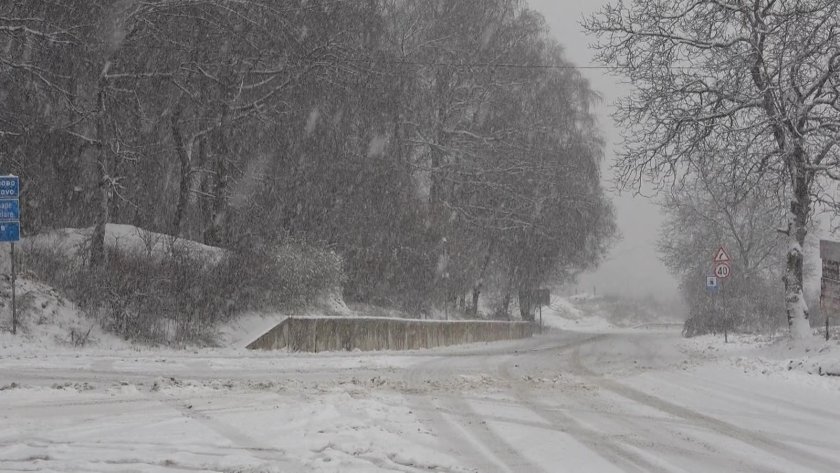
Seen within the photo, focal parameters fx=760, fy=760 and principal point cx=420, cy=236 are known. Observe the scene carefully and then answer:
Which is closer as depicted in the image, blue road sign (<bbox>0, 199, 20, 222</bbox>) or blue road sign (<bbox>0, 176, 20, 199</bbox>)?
blue road sign (<bbox>0, 199, 20, 222</bbox>)

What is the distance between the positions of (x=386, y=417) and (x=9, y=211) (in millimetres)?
10507

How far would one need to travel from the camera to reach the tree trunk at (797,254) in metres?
18.4

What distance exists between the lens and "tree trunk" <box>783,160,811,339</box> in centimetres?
1842

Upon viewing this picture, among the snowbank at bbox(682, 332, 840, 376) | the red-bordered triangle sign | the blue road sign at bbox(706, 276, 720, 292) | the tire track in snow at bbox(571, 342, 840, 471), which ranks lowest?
the tire track in snow at bbox(571, 342, 840, 471)

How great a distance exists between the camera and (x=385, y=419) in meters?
8.30

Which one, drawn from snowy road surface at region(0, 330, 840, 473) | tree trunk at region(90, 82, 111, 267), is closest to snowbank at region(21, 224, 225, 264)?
tree trunk at region(90, 82, 111, 267)

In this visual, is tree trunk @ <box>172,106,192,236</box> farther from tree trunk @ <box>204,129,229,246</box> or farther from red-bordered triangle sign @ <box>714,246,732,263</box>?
red-bordered triangle sign @ <box>714,246,732,263</box>

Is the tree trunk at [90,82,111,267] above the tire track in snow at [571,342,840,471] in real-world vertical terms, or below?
above

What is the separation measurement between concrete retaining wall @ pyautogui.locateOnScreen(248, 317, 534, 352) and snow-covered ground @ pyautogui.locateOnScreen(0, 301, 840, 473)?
3766 mm

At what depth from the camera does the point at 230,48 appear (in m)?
21.9

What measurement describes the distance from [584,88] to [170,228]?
88.5 feet

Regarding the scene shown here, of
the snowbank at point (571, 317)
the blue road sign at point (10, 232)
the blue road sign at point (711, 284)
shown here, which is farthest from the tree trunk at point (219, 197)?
the snowbank at point (571, 317)

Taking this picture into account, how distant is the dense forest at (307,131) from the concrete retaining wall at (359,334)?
2.47 m

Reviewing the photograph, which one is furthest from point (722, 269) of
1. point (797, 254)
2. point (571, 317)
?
point (571, 317)
